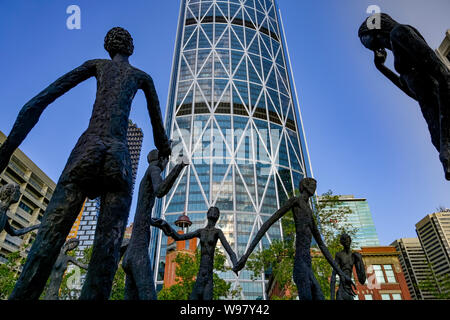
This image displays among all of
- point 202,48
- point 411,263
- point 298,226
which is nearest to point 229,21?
point 202,48

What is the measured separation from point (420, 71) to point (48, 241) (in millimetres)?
3247

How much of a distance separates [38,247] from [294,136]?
66.3 meters

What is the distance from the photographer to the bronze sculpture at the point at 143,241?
2.89 meters

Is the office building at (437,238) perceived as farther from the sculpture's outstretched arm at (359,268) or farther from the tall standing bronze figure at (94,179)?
the tall standing bronze figure at (94,179)

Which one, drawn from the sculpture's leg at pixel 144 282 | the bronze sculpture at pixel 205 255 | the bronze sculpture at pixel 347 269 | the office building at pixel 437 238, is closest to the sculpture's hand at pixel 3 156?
the sculpture's leg at pixel 144 282

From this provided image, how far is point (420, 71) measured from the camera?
247 centimetres

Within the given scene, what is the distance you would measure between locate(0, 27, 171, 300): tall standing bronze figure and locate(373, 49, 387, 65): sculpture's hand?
2616mm

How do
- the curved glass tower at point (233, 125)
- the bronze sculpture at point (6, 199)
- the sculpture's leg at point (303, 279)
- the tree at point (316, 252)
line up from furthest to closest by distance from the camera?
the curved glass tower at point (233, 125) < the tree at point (316, 252) < the bronze sculpture at point (6, 199) < the sculpture's leg at point (303, 279)

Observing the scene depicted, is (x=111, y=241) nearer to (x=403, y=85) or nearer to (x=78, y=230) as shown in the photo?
(x=403, y=85)

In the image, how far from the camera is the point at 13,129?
2061 mm

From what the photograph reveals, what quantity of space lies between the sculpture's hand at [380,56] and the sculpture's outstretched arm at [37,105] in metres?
3.00

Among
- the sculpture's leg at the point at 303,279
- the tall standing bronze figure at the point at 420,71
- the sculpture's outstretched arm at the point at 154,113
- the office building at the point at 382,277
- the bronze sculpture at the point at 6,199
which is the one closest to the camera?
the tall standing bronze figure at the point at 420,71

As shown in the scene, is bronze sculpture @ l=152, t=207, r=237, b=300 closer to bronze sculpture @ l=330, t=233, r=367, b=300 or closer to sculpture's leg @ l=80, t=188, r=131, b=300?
sculpture's leg @ l=80, t=188, r=131, b=300

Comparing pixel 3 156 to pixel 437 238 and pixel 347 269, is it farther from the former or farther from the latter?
pixel 437 238
